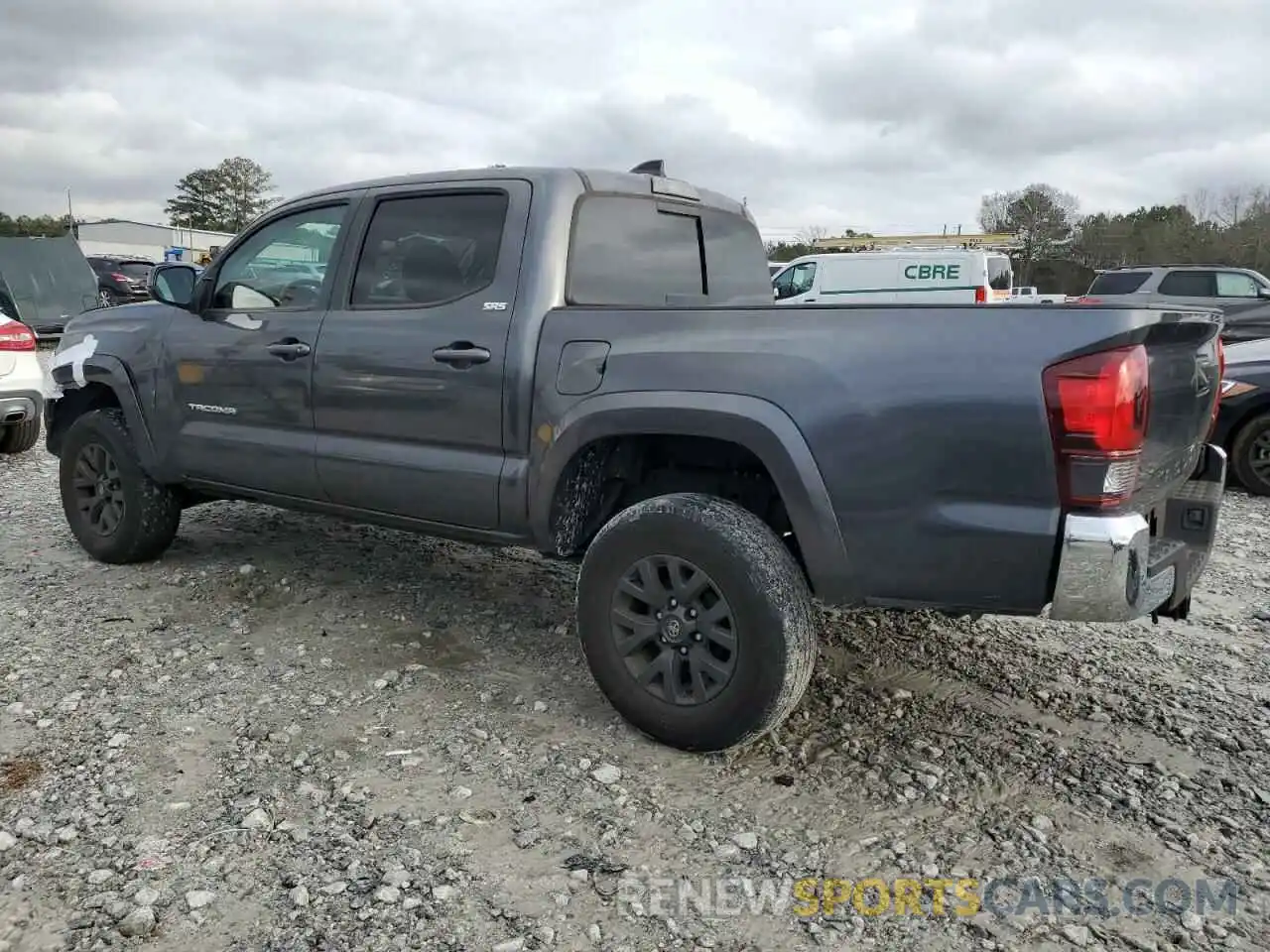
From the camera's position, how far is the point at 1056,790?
9.80ft

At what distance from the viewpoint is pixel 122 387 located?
476 cm

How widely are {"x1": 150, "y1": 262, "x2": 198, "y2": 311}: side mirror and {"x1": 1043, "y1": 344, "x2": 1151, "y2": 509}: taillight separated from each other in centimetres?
377

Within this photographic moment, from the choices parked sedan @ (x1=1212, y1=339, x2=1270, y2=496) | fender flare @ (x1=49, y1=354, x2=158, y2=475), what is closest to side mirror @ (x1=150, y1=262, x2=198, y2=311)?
fender flare @ (x1=49, y1=354, x2=158, y2=475)

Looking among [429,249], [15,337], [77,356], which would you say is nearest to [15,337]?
[15,337]

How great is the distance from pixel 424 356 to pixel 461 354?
0.67 ft

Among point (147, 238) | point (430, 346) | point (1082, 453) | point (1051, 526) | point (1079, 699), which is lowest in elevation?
point (1079, 699)

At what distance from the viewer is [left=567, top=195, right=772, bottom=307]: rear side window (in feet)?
11.9

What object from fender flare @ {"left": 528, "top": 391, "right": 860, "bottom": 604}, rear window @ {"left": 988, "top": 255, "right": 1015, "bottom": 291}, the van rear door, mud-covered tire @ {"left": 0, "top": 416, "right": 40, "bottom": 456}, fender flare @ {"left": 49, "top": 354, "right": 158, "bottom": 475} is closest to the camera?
fender flare @ {"left": 528, "top": 391, "right": 860, "bottom": 604}

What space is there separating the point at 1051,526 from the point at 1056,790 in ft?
3.18

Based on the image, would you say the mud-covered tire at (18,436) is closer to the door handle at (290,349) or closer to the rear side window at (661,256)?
the door handle at (290,349)

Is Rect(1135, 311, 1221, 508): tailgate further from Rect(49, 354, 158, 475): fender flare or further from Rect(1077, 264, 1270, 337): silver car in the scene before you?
Rect(1077, 264, 1270, 337): silver car

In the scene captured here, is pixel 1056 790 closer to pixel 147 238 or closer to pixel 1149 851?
pixel 1149 851

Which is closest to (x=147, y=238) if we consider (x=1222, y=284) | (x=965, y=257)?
(x=965, y=257)

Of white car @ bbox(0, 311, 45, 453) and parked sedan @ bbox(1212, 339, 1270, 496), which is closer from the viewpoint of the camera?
parked sedan @ bbox(1212, 339, 1270, 496)
